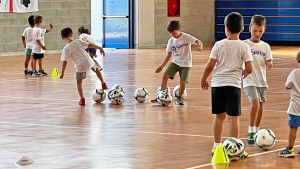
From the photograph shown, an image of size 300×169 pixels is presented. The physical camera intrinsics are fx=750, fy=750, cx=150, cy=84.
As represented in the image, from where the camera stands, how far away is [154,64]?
23.9 meters

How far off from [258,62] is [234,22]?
115 cm

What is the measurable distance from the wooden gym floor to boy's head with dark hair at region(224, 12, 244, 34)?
4.87 ft

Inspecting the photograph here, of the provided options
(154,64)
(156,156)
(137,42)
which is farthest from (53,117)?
(137,42)

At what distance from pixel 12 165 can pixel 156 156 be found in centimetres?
166

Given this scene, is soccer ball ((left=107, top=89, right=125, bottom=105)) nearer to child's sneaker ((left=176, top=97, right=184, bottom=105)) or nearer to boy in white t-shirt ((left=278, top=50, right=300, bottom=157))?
child's sneaker ((left=176, top=97, right=184, bottom=105))

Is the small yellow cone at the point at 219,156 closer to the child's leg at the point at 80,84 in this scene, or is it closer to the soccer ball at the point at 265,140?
the soccer ball at the point at 265,140

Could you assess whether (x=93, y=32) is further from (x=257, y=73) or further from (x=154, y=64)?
(x=257, y=73)

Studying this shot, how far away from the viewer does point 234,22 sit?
856cm

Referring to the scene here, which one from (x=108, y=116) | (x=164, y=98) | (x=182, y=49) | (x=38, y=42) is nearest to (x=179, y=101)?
(x=164, y=98)

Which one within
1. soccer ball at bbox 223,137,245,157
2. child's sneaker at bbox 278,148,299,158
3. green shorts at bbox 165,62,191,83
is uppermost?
green shorts at bbox 165,62,191,83

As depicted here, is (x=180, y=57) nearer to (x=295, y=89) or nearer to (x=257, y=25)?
(x=257, y=25)

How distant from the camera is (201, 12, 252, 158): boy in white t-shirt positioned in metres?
8.63

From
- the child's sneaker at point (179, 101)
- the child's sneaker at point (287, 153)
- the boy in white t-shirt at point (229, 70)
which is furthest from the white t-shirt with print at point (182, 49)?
the child's sneaker at point (287, 153)

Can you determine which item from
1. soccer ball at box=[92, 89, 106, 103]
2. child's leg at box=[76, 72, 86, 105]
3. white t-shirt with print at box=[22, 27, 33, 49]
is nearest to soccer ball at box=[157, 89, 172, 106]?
soccer ball at box=[92, 89, 106, 103]
